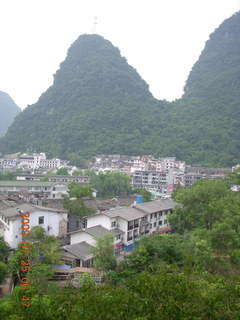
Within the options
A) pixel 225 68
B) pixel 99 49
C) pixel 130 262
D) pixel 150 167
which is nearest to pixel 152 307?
pixel 130 262

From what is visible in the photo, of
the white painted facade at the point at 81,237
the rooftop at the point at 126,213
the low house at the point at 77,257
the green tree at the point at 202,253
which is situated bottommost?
the low house at the point at 77,257

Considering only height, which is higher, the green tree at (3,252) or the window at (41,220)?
the window at (41,220)

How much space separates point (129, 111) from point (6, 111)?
96710 mm

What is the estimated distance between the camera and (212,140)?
76188 mm

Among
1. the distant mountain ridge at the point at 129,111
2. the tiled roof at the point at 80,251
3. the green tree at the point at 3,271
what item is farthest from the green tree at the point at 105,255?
the distant mountain ridge at the point at 129,111

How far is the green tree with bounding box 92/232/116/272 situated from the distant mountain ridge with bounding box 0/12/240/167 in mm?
54527

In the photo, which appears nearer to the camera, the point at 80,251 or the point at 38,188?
the point at 80,251

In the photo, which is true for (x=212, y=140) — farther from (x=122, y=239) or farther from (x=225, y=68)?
(x=122, y=239)

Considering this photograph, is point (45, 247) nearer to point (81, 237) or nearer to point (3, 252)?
point (3, 252)

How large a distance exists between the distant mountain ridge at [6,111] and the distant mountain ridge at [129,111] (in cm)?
5006

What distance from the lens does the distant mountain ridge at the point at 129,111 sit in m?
76.4

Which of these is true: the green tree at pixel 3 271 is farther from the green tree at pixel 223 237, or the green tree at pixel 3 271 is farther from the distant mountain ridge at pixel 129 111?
the distant mountain ridge at pixel 129 111

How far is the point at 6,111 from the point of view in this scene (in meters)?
161

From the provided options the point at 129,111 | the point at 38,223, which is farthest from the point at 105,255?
the point at 129,111
